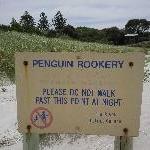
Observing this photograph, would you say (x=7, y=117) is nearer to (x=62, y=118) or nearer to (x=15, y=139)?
(x=15, y=139)

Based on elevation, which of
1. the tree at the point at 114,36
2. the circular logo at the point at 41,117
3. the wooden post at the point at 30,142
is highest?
the tree at the point at 114,36

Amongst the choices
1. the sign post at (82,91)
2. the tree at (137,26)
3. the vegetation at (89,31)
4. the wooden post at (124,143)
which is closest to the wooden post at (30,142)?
the sign post at (82,91)

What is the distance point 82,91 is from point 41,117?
1.27ft

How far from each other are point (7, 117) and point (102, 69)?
4.21 m

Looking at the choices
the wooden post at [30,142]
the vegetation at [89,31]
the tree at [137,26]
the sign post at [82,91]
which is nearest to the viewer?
the sign post at [82,91]

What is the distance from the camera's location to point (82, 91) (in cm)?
313

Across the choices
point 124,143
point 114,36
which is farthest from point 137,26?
point 124,143

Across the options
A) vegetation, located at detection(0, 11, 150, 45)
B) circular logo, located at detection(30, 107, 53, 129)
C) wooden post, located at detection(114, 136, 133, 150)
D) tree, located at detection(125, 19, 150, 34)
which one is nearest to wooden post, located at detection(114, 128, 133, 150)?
wooden post, located at detection(114, 136, 133, 150)

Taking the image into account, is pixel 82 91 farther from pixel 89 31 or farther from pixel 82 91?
pixel 89 31

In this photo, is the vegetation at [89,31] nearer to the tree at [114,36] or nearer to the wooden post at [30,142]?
the tree at [114,36]

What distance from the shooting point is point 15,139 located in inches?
233

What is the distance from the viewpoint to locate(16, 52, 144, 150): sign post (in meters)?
3.11

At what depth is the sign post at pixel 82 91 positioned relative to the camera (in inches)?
122

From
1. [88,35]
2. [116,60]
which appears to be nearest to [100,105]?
[116,60]
